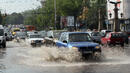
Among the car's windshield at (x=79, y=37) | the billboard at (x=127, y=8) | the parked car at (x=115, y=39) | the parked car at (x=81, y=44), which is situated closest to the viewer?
the parked car at (x=81, y=44)

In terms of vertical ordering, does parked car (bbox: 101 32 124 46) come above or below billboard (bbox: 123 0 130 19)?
below

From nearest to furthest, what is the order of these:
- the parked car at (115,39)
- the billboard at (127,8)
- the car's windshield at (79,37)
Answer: the car's windshield at (79,37), the parked car at (115,39), the billboard at (127,8)

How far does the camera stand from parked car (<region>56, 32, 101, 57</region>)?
1653cm

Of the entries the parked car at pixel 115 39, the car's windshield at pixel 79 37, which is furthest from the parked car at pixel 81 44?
the parked car at pixel 115 39

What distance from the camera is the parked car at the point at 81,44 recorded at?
1653 cm

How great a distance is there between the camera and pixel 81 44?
55.0 ft

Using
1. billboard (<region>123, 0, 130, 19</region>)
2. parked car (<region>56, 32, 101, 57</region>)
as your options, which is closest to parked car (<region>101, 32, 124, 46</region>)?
parked car (<region>56, 32, 101, 57</region>)

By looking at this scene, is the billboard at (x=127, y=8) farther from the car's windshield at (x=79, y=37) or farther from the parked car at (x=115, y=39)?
the car's windshield at (x=79, y=37)

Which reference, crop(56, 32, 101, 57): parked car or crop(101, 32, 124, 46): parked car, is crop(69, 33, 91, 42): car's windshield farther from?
crop(101, 32, 124, 46): parked car

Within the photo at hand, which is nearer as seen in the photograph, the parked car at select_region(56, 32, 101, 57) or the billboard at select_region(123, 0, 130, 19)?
the parked car at select_region(56, 32, 101, 57)

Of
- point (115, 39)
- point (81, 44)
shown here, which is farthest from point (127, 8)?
point (81, 44)

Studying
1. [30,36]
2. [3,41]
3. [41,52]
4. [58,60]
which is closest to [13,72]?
[58,60]

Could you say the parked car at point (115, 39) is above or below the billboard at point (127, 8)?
below

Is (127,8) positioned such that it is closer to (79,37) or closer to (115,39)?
(115,39)
